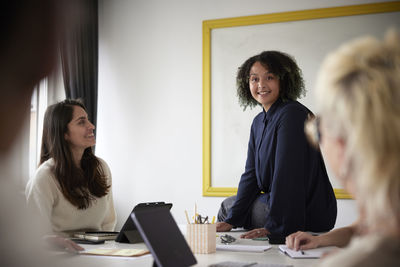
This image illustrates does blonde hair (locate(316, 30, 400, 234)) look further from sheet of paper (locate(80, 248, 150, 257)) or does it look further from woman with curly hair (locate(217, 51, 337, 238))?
woman with curly hair (locate(217, 51, 337, 238))

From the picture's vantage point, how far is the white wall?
4.57 metres

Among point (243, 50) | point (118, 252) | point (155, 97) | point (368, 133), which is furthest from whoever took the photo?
point (155, 97)

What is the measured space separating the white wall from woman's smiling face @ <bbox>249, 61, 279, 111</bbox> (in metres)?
1.78

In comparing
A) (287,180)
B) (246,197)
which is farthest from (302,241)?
(246,197)

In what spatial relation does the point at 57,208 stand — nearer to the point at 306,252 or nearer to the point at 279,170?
the point at 279,170

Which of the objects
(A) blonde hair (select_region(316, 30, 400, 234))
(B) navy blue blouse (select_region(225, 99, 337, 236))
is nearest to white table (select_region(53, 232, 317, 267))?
(B) navy blue blouse (select_region(225, 99, 337, 236))

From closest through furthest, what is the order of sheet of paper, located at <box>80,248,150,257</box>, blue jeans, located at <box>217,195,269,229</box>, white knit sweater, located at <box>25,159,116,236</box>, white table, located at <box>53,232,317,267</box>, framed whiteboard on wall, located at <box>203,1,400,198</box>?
1. white table, located at <box>53,232,317,267</box>
2. sheet of paper, located at <box>80,248,150,257</box>
3. white knit sweater, located at <box>25,159,116,236</box>
4. blue jeans, located at <box>217,195,269,229</box>
5. framed whiteboard on wall, located at <box>203,1,400,198</box>

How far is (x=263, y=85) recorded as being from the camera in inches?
107

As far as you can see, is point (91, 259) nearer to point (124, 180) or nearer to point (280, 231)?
point (280, 231)

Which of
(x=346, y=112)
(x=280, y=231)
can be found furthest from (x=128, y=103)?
(x=346, y=112)

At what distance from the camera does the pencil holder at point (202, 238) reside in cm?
160

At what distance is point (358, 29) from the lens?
414cm

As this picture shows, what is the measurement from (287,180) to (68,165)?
124 centimetres

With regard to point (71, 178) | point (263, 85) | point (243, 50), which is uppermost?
point (243, 50)
